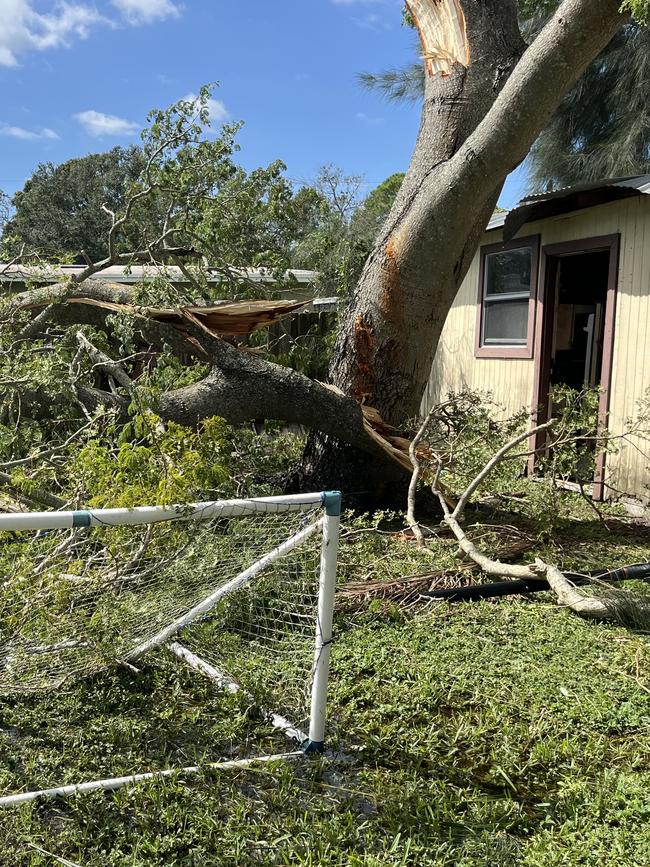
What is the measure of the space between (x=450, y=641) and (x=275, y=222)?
210 inches

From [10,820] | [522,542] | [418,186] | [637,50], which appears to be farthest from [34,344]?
[637,50]

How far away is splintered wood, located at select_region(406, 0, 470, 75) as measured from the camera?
22.2 feet

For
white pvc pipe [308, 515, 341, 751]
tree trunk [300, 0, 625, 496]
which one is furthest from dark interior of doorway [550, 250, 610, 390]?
white pvc pipe [308, 515, 341, 751]

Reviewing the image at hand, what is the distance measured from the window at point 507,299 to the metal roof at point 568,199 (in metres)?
0.49

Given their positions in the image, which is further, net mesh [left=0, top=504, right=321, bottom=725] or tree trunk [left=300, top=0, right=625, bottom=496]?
tree trunk [left=300, top=0, right=625, bottom=496]

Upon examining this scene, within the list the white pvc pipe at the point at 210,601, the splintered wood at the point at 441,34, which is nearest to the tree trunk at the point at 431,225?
the splintered wood at the point at 441,34

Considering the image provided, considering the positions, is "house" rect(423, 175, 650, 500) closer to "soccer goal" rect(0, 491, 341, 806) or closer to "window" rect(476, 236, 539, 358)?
"window" rect(476, 236, 539, 358)

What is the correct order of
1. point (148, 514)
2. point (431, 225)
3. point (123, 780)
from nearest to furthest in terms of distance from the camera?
1. point (148, 514)
2. point (123, 780)
3. point (431, 225)

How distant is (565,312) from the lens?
9.77m

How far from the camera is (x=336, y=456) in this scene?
22.5 ft

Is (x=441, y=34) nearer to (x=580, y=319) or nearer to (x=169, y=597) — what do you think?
(x=580, y=319)

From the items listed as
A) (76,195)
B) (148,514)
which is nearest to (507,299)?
(148,514)

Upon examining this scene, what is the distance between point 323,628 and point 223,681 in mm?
870

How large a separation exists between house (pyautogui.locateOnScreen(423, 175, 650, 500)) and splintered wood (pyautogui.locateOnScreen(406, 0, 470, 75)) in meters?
1.75
